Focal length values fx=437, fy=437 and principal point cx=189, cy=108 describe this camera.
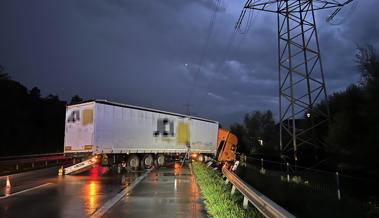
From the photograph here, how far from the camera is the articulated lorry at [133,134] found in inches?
992

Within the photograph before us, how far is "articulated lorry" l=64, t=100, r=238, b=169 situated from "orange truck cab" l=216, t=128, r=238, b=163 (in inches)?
3.6

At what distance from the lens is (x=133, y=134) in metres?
28.7

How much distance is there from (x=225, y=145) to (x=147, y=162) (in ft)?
37.1

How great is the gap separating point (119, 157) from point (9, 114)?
27.8 metres

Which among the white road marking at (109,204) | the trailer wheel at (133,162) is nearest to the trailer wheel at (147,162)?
the trailer wheel at (133,162)

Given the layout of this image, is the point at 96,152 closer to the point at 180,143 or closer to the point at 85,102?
the point at 85,102

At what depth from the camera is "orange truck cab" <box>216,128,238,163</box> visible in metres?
39.3

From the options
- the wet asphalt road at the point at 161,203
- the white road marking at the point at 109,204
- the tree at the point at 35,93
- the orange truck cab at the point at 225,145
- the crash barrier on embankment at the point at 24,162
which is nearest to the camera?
the white road marking at the point at 109,204

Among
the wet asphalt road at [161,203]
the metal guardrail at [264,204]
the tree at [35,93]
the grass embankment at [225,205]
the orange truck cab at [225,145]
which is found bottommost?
the wet asphalt road at [161,203]

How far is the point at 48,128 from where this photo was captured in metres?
60.0

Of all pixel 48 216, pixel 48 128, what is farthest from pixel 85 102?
pixel 48 128

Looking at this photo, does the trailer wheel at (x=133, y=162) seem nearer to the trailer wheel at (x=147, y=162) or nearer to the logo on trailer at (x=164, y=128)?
the trailer wheel at (x=147, y=162)

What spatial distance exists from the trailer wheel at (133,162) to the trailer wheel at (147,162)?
977mm

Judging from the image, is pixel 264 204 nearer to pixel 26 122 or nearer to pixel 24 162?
pixel 24 162
